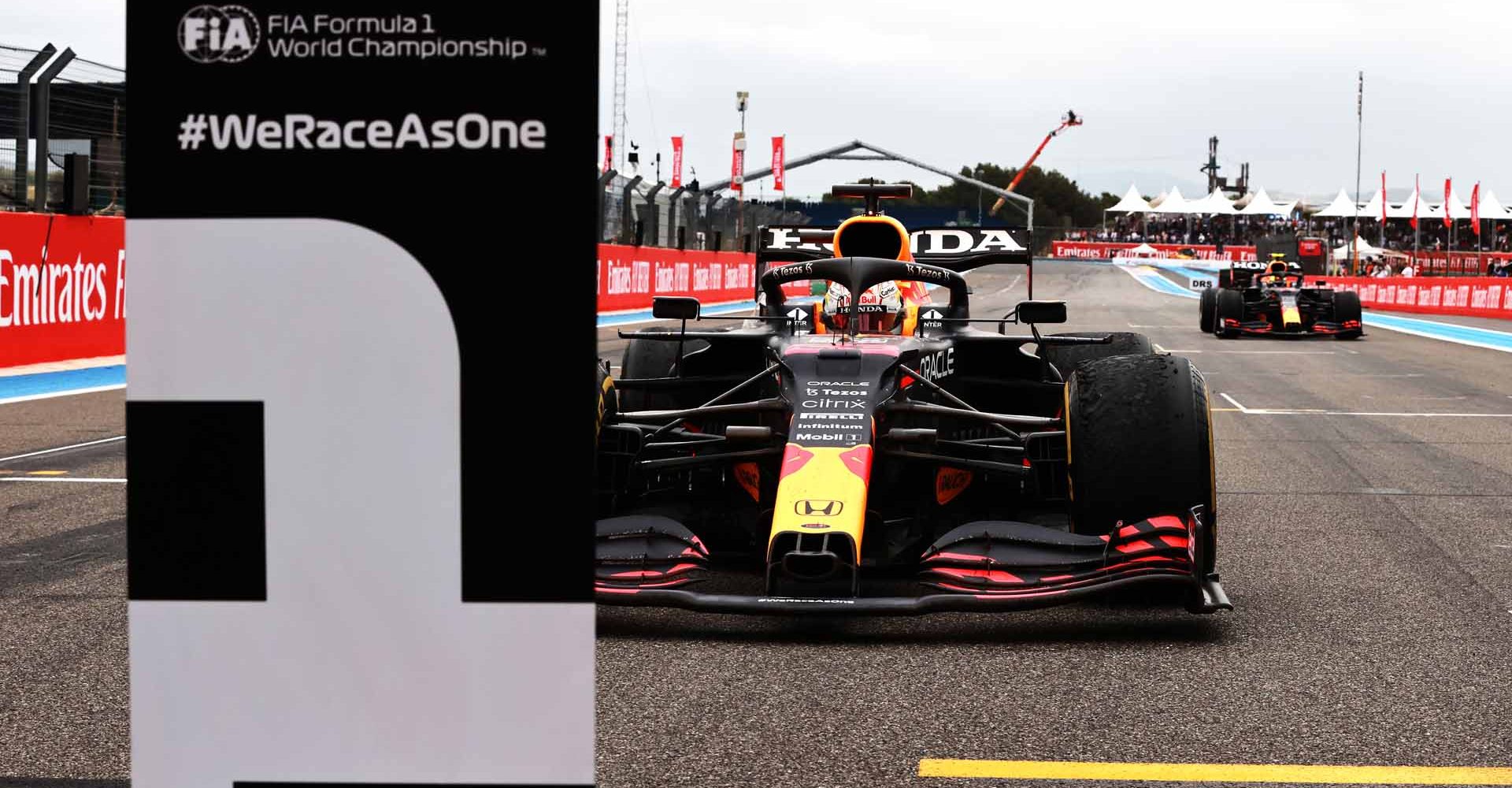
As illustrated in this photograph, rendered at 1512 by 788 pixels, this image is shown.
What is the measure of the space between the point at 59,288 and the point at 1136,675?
1237 centimetres

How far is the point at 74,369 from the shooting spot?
14406 millimetres

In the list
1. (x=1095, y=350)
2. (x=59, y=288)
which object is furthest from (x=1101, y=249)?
(x=1095, y=350)

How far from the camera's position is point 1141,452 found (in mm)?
5332

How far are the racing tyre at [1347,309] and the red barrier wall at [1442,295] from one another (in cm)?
431

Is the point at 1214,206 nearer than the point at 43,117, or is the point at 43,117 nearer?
the point at 43,117

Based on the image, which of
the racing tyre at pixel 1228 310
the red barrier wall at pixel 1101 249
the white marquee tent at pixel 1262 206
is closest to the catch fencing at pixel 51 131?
the racing tyre at pixel 1228 310

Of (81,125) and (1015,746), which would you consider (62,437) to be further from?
(1015,746)

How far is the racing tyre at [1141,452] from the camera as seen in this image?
527 centimetres

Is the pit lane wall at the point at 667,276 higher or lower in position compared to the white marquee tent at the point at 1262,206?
lower

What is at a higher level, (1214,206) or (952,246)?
(1214,206)

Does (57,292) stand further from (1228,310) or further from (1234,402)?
(1228,310)

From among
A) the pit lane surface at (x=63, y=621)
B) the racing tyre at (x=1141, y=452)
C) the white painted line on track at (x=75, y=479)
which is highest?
the racing tyre at (x=1141, y=452)

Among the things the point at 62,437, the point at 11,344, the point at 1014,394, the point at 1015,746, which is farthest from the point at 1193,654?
the point at 11,344

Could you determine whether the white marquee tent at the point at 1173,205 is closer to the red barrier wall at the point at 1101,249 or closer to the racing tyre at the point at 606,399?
the red barrier wall at the point at 1101,249
